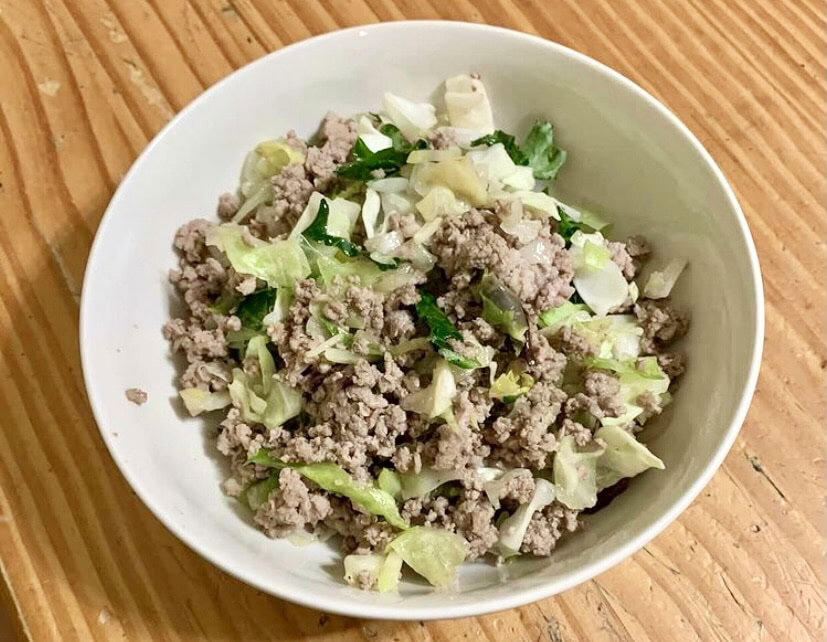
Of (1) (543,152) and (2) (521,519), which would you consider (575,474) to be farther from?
(1) (543,152)

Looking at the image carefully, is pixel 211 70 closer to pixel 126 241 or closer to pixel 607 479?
pixel 126 241

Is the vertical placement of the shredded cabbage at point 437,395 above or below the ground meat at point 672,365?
below

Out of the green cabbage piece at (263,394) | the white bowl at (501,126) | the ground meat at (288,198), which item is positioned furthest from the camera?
the ground meat at (288,198)

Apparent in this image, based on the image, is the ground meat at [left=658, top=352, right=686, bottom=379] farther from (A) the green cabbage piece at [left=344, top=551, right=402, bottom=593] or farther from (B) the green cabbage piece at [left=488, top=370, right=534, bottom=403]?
(A) the green cabbage piece at [left=344, top=551, right=402, bottom=593]

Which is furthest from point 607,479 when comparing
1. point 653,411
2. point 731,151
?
point 731,151

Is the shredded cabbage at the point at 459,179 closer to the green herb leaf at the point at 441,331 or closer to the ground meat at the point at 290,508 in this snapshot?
the green herb leaf at the point at 441,331

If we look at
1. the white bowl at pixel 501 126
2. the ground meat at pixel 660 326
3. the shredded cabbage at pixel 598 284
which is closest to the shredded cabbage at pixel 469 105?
the white bowl at pixel 501 126

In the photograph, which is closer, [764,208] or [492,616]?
[492,616]
